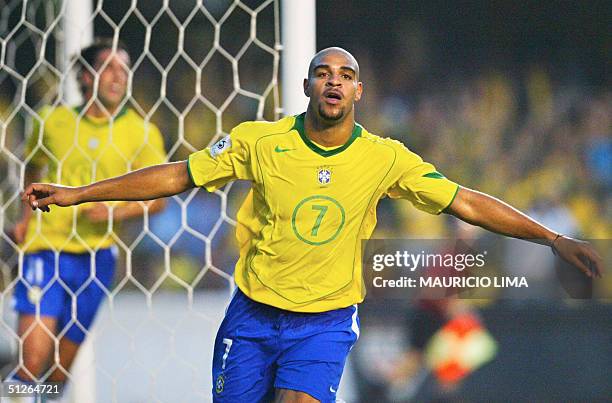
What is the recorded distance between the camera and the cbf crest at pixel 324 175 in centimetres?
293

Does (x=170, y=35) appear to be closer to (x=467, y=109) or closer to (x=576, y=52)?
(x=467, y=109)

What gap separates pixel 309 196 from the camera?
2914 millimetres

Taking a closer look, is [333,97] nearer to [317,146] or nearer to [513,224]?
[317,146]

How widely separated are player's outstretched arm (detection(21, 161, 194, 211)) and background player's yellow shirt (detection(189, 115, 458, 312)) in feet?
0.19

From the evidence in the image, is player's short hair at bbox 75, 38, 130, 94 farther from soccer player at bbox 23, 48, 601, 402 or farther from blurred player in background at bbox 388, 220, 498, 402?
blurred player in background at bbox 388, 220, 498, 402

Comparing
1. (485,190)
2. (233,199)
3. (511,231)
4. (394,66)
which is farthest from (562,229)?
(511,231)

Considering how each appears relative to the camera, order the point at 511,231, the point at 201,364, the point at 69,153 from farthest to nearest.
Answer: the point at 201,364, the point at 69,153, the point at 511,231

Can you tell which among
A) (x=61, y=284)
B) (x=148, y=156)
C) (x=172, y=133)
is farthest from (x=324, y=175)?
(x=172, y=133)

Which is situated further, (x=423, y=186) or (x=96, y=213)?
(x=96, y=213)

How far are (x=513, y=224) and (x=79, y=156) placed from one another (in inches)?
86.8

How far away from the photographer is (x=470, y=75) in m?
6.80

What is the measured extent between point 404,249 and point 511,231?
2717mm

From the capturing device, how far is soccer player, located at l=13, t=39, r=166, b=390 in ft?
14.5

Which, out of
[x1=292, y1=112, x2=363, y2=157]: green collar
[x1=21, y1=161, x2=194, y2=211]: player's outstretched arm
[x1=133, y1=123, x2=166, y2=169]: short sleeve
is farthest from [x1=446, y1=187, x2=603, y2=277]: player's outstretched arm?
[x1=133, y1=123, x2=166, y2=169]: short sleeve
